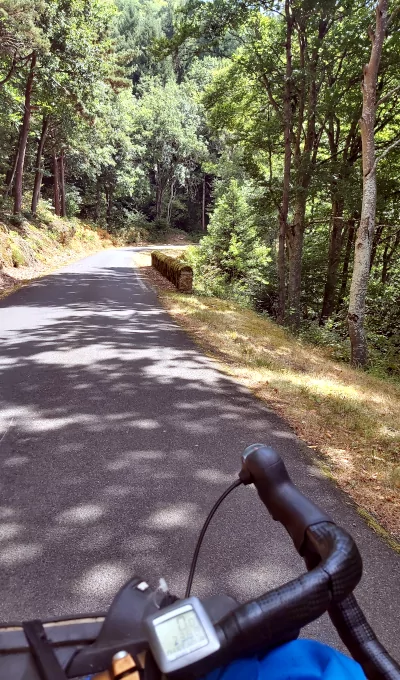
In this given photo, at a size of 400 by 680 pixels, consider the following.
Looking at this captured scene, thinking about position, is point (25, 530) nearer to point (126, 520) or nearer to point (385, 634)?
point (126, 520)

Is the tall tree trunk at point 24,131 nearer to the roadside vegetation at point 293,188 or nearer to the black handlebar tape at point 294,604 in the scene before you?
the roadside vegetation at point 293,188

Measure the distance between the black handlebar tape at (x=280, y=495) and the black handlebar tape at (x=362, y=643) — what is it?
0.14 metres

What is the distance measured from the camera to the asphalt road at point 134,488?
232 centimetres

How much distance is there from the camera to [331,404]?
5.23 m

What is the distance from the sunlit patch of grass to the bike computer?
9.19 ft

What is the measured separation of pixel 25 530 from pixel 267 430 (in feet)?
8.38

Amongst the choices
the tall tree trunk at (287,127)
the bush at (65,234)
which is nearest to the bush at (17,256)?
the bush at (65,234)

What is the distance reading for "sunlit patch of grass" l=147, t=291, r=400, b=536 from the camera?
3523 mm

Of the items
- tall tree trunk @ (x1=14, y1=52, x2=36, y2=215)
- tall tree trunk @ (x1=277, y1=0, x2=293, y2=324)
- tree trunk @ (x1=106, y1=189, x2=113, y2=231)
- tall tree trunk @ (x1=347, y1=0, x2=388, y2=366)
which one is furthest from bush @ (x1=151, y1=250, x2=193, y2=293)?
tree trunk @ (x1=106, y1=189, x2=113, y2=231)

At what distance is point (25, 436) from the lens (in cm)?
395

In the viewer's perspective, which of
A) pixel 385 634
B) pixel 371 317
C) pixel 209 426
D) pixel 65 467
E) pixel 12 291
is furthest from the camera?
pixel 371 317

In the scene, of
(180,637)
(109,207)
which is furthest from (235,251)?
(109,207)

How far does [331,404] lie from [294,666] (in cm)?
453

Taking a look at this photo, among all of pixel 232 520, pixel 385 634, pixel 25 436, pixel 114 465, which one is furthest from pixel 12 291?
pixel 385 634
